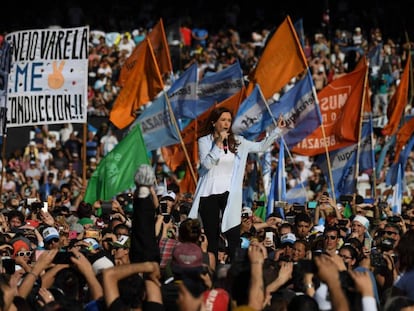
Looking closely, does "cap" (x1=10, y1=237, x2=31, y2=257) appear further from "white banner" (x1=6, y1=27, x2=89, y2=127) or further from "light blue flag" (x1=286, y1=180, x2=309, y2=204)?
"light blue flag" (x1=286, y1=180, x2=309, y2=204)

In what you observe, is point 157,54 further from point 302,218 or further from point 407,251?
point 407,251

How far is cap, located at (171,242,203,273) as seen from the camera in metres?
8.88

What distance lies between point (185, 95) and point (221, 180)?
8.29 m

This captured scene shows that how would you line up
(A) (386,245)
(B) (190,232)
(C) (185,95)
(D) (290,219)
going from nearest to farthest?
(B) (190,232) < (A) (386,245) < (D) (290,219) < (C) (185,95)

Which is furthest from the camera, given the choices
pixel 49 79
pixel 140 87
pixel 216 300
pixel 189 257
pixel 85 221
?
pixel 140 87

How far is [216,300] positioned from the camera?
8.51 m

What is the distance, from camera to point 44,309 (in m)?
8.62

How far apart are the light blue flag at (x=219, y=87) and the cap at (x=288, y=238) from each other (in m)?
7.72

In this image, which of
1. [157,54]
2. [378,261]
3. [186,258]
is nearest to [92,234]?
[378,261]

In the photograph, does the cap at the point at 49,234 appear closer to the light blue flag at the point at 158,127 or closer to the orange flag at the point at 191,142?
the orange flag at the point at 191,142

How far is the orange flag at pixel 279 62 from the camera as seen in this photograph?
1822 centimetres

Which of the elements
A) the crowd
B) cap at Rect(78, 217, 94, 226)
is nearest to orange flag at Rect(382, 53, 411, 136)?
the crowd

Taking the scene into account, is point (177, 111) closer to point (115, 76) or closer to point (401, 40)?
point (115, 76)

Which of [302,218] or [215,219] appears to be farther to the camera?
[302,218]
